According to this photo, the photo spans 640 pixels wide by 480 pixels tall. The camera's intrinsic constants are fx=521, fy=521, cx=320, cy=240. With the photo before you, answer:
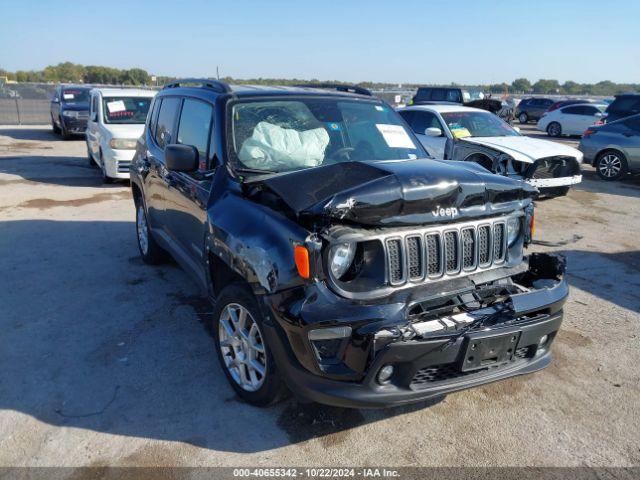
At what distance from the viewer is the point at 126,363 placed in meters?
3.95

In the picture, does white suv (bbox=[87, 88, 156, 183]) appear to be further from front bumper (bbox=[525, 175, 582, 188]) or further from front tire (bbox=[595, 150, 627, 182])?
front tire (bbox=[595, 150, 627, 182])

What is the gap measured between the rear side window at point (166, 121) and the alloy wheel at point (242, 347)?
2.23 m

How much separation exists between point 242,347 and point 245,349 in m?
0.04

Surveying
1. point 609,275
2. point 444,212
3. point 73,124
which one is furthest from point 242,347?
point 73,124

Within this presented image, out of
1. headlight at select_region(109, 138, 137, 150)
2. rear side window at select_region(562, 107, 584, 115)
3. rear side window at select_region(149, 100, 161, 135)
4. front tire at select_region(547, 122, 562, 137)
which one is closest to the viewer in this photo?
rear side window at select_region(149, 100, 161, 135)

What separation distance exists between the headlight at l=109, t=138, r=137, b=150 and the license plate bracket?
933 cm

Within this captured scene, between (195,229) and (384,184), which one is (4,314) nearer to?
(195,229)

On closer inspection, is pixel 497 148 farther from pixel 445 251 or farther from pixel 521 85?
pixel 521 85

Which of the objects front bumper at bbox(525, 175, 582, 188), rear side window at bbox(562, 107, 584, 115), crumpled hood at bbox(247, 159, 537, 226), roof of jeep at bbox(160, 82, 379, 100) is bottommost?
front bumper at bbox(525, 175, 582, 188)

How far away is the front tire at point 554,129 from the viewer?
23295 millimetres

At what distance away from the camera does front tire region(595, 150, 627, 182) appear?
12.3 metres

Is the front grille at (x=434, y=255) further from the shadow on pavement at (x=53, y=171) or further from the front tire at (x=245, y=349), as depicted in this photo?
the shadow on pavement at (x=53, y=171)

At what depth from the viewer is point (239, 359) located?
3.41m

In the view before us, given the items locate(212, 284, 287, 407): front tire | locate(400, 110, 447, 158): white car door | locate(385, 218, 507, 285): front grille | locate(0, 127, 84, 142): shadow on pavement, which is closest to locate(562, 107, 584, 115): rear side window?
locate(400, 110, 447, 158): white car door
